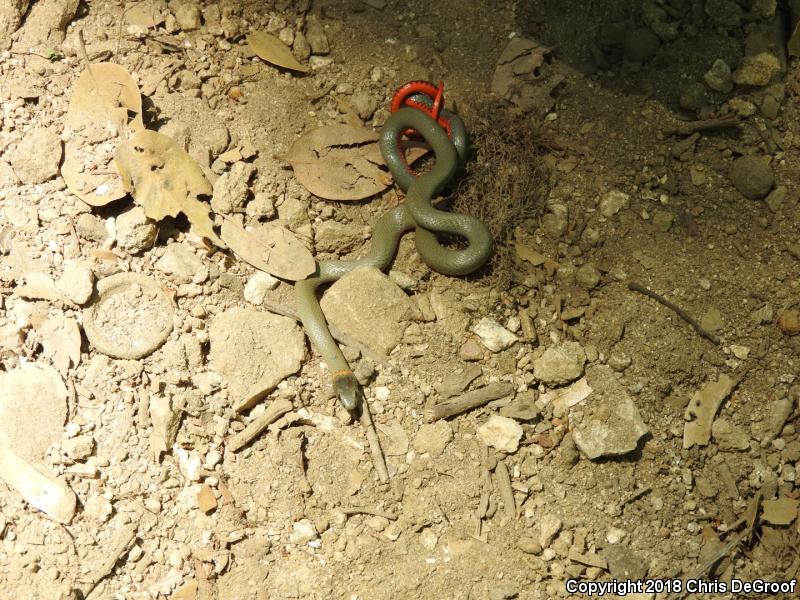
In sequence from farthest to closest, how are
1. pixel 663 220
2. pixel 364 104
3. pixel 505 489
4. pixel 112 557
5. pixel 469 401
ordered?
1. pixel 364 104
2. pixel 663 220
3. pixel 469 401
4. pixel 505 489
5. pixel 112 557

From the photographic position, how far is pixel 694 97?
3109 millimetres

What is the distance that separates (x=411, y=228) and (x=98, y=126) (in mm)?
1501

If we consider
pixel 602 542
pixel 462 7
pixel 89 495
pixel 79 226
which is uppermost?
pixel 462 7

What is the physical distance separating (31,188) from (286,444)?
1.64 m

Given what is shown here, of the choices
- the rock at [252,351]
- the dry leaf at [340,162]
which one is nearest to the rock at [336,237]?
the dry leaf at [340,162]

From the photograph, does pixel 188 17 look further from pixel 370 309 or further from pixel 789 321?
pixel 789 321

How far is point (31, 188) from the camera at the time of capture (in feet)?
9.68

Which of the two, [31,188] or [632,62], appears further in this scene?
[632,62]

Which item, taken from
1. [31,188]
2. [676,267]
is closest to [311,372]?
[31,188]

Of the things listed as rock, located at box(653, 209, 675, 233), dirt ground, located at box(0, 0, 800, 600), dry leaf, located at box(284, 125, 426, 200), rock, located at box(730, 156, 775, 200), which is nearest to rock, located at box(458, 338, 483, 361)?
→ dirt ground, located at box(0, 0, 800, 600)

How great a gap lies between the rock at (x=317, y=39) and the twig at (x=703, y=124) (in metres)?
1.73

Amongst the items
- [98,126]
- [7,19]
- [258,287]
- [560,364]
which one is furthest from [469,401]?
[7,19]

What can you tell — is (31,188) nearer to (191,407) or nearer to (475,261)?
(191,407)

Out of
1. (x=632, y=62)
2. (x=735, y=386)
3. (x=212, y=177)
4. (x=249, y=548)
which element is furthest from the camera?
(x=632, y=62)
